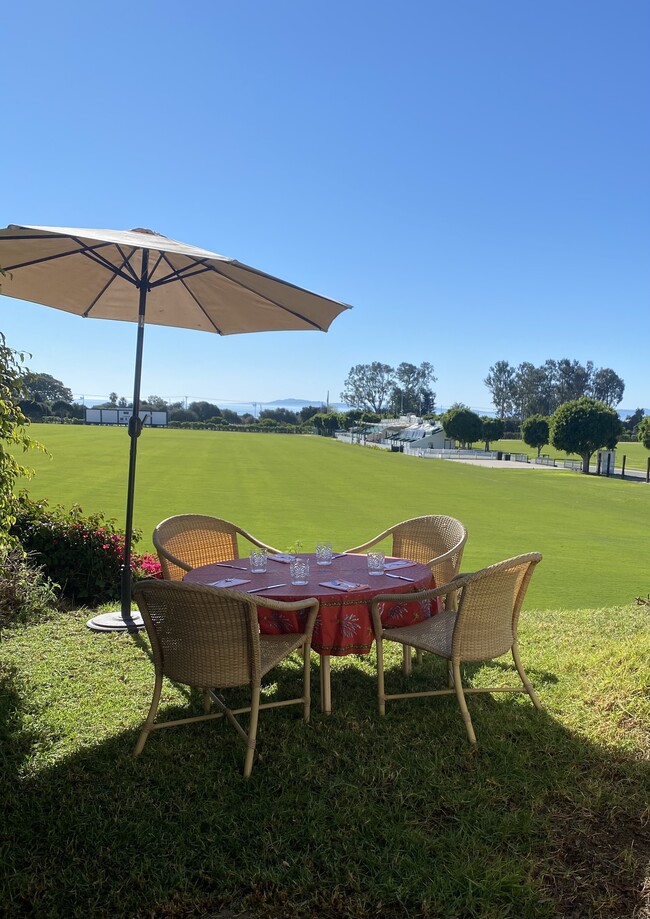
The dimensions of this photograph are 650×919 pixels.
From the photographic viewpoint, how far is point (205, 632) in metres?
2.92

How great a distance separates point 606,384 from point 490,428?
204ft

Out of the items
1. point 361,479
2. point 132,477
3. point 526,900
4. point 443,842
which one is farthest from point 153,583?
point 361,479

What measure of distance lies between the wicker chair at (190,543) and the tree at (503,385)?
386 ft

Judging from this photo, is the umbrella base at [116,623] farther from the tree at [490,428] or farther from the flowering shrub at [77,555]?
the tree at [490,428]

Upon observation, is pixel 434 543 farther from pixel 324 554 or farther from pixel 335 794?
pixel 335 794

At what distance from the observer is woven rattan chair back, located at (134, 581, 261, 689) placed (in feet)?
9.41

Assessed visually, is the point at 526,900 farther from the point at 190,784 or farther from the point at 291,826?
the point at 190,784

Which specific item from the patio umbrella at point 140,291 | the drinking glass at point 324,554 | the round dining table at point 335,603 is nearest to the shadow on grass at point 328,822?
the round dining table at point 335,603

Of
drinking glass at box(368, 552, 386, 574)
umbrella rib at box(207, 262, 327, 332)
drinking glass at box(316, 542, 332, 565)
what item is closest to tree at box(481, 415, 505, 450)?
umbrella rib at box(207, 262, 327, 332)

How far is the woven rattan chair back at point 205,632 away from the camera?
2869 millimetres

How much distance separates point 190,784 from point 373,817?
813mm

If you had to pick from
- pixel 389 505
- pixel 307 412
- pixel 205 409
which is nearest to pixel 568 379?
pixel 307 412

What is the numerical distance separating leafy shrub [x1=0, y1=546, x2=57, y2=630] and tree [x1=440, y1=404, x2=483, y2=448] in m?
59.6

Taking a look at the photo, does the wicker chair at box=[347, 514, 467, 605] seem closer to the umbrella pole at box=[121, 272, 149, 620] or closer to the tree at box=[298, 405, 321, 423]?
the umbrella pole at box=[121, 272, 149, 620]
